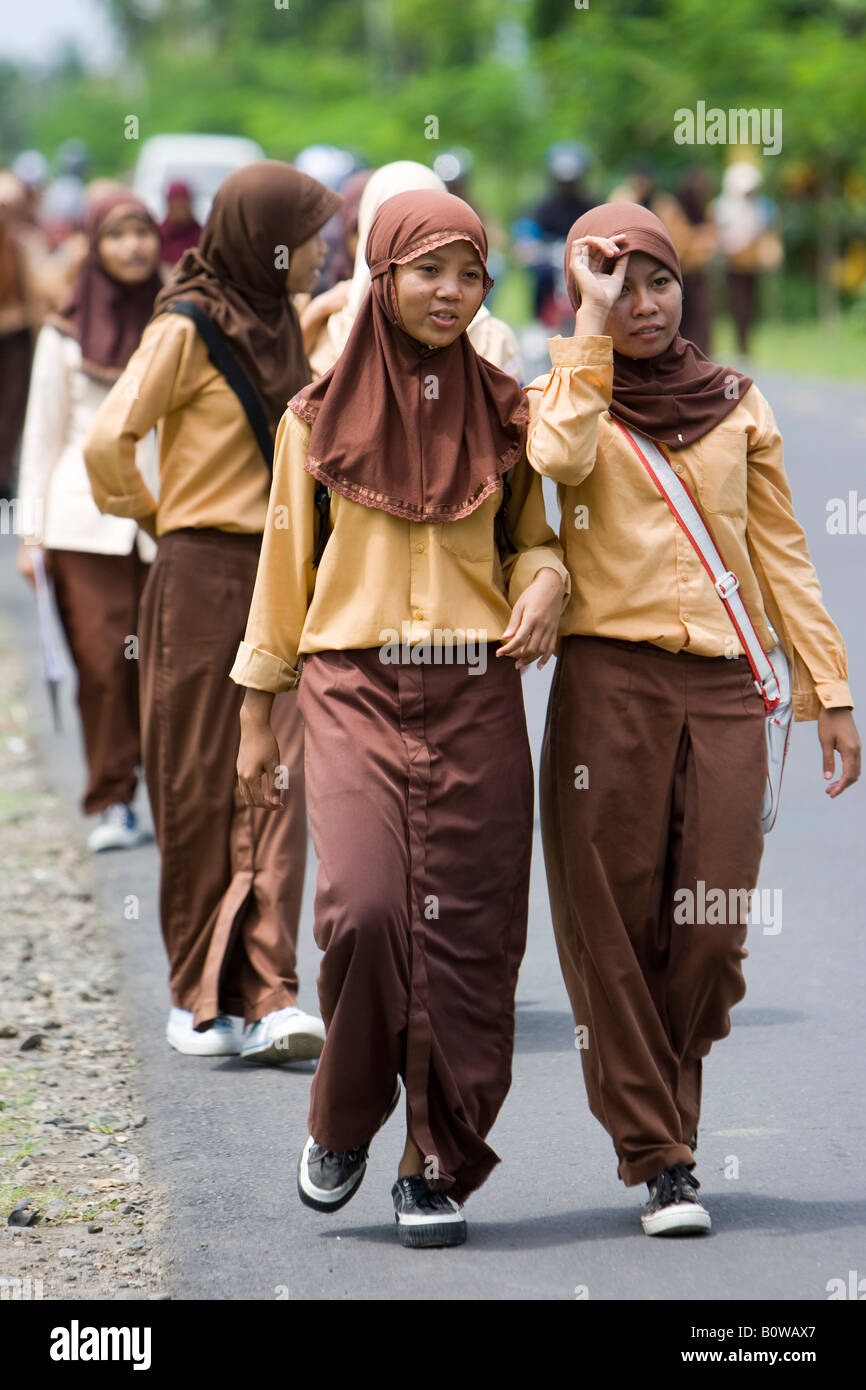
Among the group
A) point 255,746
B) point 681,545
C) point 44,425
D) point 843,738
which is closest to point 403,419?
point 681,545

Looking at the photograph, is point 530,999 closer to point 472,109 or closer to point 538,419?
point 538,419

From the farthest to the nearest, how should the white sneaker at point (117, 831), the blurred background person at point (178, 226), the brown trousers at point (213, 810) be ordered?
the blurred background person at point (178, 226) < the white sneaker at point (117, 831) < the brown trousers at point (213, 810)

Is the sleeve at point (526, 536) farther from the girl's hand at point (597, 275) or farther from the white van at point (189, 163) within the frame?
the white van at point (189, 163)

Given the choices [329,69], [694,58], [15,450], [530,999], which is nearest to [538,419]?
[530,999]

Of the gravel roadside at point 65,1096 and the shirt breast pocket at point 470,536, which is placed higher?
the shirt breast pocket at point 470,536

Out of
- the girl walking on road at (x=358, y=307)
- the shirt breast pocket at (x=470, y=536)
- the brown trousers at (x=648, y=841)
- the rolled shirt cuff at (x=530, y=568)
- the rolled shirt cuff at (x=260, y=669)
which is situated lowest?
the brown trousers at (x=648, y=841)

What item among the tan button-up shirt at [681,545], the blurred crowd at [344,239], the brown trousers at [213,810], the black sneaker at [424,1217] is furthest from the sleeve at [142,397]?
the black sneaker at [424,1217]

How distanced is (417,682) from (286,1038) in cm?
160

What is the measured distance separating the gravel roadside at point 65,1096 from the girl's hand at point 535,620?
136 centimetres

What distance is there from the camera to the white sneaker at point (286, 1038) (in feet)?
18.7

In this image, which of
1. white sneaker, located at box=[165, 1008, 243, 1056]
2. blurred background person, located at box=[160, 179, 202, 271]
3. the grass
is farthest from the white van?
white sneaker, located at box=[165, 1008, 243, 1056]

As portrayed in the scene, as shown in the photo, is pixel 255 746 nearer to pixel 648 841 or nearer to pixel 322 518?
pixel 322 518

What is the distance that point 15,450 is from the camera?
16.3 m

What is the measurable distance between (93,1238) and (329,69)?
5487 centimetres
